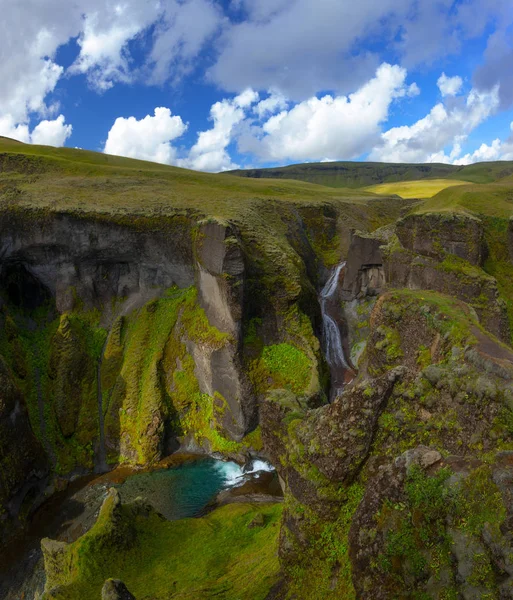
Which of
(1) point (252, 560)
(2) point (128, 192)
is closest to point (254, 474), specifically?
(1) point (252, 560)

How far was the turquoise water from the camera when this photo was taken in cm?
2498

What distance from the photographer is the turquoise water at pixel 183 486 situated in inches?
983

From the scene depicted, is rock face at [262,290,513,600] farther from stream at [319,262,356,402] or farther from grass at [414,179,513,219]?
grass at [414,179,513,219]

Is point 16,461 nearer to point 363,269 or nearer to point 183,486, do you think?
point 183,486

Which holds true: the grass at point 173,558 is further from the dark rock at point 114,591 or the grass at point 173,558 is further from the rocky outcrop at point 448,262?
the rocky outcrop at point 448,262

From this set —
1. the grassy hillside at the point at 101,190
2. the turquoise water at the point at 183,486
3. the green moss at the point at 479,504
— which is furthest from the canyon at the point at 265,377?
the turquoise water at the point at 183,486

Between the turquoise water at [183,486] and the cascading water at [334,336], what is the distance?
38.3ft

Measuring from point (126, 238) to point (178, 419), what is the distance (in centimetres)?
1790

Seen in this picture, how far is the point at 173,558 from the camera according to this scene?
16922 millimetres

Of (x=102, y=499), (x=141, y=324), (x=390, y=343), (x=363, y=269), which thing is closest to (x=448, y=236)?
(x=363, y=269)

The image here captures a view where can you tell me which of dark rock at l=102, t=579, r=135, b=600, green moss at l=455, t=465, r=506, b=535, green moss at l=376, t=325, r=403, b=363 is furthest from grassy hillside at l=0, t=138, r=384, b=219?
green moss at l=455, t=465, r=506, b=535

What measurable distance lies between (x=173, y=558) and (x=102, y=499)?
11.5 metres

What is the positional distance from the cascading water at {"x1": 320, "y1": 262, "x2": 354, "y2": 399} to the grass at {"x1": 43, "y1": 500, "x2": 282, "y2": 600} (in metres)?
17.4

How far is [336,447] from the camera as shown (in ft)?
32.7
